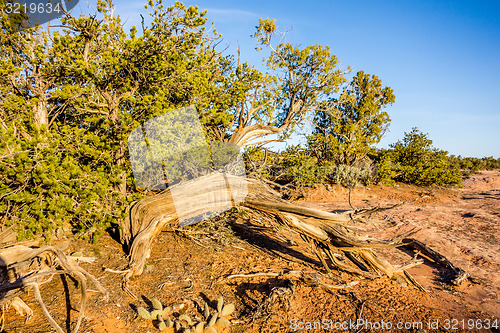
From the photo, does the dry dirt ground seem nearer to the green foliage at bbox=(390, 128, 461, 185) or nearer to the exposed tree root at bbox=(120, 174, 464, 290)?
the exposed tree root at bbox=(120, 174, 464, 290)

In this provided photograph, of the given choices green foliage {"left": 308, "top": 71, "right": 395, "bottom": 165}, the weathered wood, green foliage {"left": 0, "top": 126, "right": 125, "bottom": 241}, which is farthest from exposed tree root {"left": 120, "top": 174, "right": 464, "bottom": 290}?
green foliage {"left": 308, "top": 71, "right": 395, "bottom": 165}

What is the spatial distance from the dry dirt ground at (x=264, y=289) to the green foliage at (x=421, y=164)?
8.11m

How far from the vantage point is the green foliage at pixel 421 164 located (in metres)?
14.3

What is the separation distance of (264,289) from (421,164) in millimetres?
15411

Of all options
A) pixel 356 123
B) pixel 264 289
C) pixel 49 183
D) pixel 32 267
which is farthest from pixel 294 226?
pixel 356 123

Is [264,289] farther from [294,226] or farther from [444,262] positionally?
[444,262]

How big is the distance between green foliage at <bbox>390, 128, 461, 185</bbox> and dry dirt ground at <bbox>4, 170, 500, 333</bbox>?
8.11m

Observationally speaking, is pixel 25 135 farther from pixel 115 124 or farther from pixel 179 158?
pixel 179 158

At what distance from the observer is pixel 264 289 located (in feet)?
13.7

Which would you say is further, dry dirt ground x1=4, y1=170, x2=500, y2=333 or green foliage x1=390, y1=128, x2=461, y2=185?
green foliage x1=390, y1=128, x2=461, y2=185

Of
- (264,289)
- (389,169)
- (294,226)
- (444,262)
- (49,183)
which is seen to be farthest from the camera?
(389,169)

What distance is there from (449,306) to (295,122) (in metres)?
7.28

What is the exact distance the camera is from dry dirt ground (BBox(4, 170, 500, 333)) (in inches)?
133

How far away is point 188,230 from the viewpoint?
5.96m
